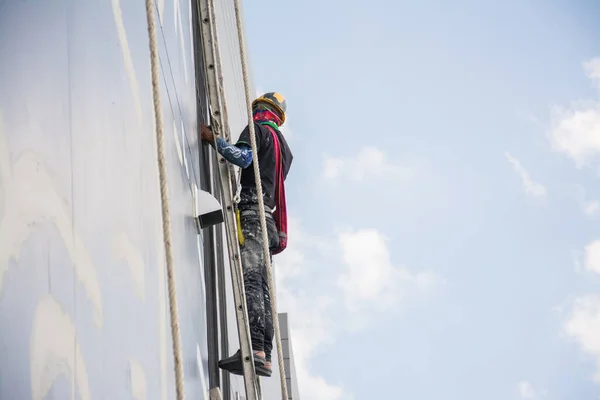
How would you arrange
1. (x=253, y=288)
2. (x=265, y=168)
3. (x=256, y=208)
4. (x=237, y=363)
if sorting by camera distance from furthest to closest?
(x=265, y=168) → (x=256, y=208) → (x=253, y=288) → (x=237, y=363)

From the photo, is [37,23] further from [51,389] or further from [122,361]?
[122,361]

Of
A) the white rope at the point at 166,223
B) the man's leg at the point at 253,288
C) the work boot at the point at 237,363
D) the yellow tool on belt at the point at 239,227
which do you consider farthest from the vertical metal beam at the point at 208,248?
the white rope at the point at 166,223

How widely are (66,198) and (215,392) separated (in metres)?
2.42

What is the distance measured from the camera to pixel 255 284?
3.49 meters

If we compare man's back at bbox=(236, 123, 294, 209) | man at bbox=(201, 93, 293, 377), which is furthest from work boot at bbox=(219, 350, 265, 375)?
man's back at bbox=(236, 123, 294, 209)

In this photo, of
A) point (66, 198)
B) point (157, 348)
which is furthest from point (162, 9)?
point (66, 198)

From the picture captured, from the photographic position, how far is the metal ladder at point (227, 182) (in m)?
3.23

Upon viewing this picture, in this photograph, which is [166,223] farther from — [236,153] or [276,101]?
[276,101]

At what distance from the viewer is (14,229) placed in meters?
0.95

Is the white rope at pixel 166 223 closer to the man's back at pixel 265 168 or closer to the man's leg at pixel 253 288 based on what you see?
the man's leg at pixel 253 288

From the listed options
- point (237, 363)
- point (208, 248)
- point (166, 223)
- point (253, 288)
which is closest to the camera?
point (166, 223)

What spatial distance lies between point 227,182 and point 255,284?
1.56 ft

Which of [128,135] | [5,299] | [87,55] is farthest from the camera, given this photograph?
[128,135]

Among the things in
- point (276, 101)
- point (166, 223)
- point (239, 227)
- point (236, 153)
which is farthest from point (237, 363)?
point (166, 223)
